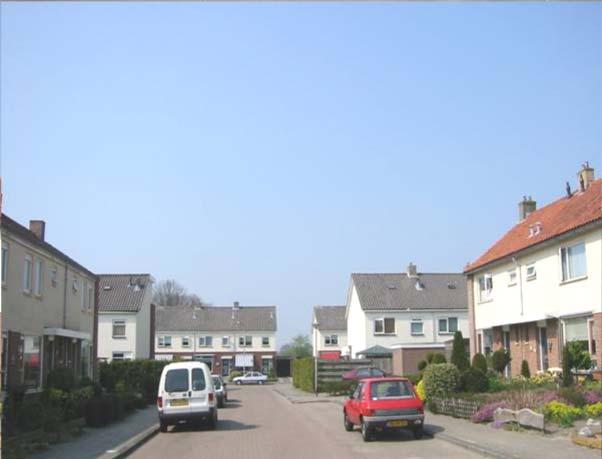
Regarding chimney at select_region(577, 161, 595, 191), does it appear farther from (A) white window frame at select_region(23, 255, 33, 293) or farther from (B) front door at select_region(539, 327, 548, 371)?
(A) white window frame at select_region(23, 255, 33, 293)

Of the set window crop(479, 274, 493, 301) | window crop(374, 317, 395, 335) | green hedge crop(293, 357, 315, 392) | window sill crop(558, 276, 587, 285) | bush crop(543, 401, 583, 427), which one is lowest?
green hedge crop(293, 357, 315, 392)

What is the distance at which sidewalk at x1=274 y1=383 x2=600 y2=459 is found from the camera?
1400 cm

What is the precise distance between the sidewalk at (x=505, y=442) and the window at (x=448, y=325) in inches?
1629

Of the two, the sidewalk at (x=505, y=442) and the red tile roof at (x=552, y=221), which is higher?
the red tile roof at (x=552, y=221)

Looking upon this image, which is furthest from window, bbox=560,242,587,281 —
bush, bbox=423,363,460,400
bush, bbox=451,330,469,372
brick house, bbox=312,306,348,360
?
brick house, bbox=312,306,348,360

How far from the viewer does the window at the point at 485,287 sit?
1390 inches

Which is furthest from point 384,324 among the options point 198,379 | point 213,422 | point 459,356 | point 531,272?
point 198,379

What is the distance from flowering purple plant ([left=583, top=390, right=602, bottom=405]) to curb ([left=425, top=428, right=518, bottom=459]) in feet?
13.0

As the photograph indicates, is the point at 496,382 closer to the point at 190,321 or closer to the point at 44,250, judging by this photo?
the point at 44,250

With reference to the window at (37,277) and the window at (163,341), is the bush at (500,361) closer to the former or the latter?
the window at (37,277)

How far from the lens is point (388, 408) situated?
18.2 m

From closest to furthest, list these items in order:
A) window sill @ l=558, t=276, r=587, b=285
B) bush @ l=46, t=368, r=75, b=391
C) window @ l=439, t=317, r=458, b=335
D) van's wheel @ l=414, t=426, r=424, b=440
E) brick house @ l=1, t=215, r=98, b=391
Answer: van's wheel @ l=414, t=426, r=424, b=440
brick house @ l=1, t=215, r=98, b=391
bush @ l=46, t=368, r=75, b=391
window sill @ l=558, t=276, r=587, b=285
window @ l=439, t=317, r=458, b=335

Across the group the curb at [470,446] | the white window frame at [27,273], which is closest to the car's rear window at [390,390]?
the curb at [470,446]

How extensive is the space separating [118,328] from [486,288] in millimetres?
31984
